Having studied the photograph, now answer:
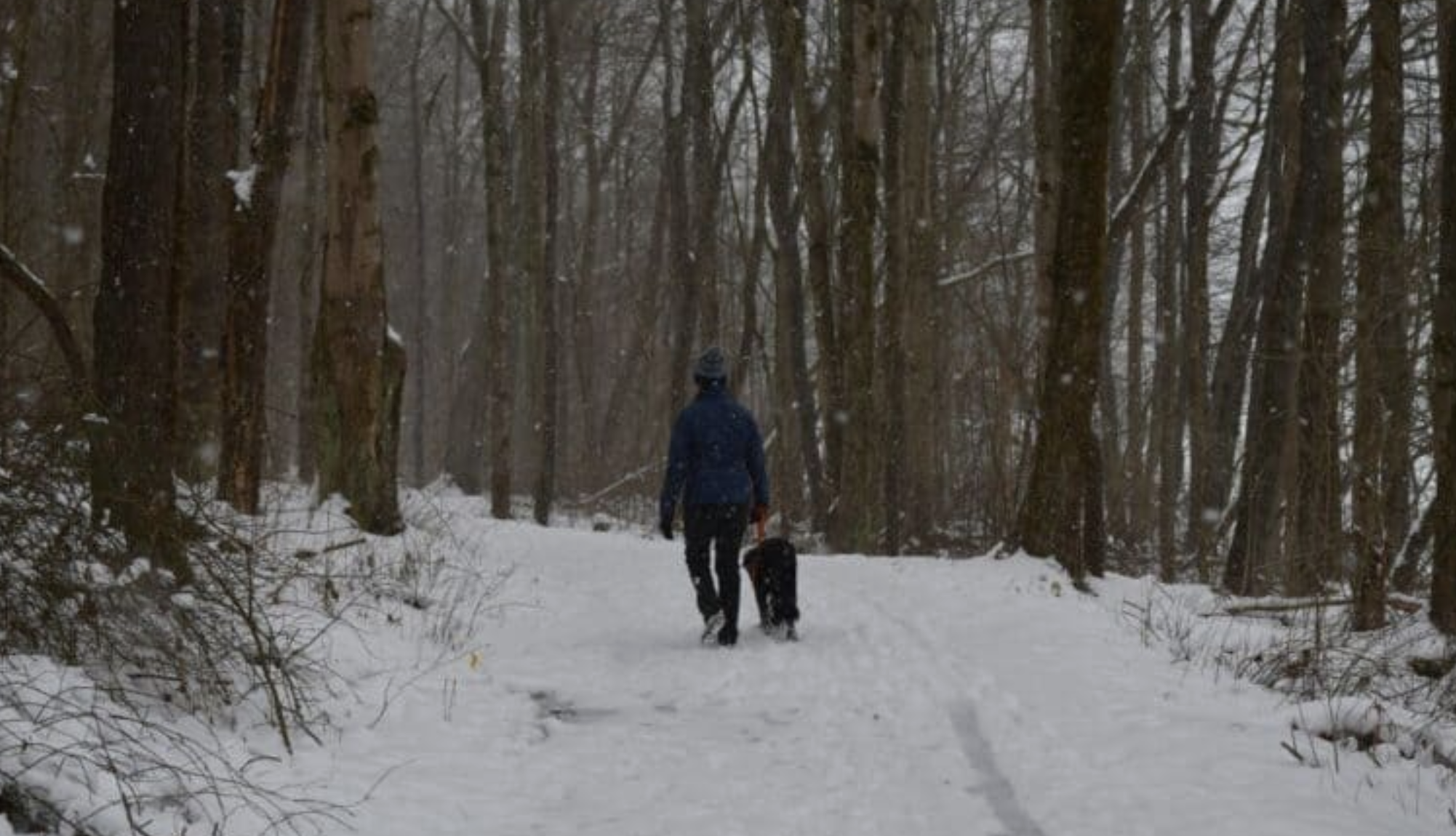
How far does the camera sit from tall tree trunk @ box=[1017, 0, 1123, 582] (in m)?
11.5

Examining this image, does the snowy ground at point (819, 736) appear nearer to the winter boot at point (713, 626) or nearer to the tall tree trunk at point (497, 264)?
the winter boot at point (713, 626)

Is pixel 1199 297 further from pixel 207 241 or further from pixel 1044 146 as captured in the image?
pixel 207 241

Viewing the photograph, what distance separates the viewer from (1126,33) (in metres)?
21.7

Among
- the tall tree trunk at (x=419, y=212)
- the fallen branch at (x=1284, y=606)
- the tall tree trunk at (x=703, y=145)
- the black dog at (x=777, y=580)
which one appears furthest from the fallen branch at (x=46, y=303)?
the tall tree trunk at (x=419, y=212)

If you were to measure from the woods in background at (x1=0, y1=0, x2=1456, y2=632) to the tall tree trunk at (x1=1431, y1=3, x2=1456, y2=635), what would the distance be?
0.03 m

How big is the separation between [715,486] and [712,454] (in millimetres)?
235

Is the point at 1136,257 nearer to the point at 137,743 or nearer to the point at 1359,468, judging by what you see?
the point at 1359,468

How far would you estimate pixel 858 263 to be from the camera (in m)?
17.2

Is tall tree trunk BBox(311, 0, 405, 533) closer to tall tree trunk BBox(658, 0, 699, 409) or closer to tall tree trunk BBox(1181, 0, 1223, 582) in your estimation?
tall tree trunk BBox(1181, 0, 1223, 582)

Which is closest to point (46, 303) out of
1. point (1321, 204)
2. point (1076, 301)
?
point (1076, 301)

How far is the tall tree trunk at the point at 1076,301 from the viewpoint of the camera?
11523mm

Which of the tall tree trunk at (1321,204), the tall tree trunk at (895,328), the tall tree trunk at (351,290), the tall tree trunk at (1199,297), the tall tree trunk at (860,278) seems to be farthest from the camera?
the tall tree trunk at (1199,297)

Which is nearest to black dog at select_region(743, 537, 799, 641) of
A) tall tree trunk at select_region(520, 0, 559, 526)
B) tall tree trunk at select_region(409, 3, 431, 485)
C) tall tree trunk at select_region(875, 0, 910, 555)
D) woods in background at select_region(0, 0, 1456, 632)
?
woods in background at select_region(0, 0, 1456, 632)

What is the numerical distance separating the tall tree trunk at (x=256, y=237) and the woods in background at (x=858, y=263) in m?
0.04
